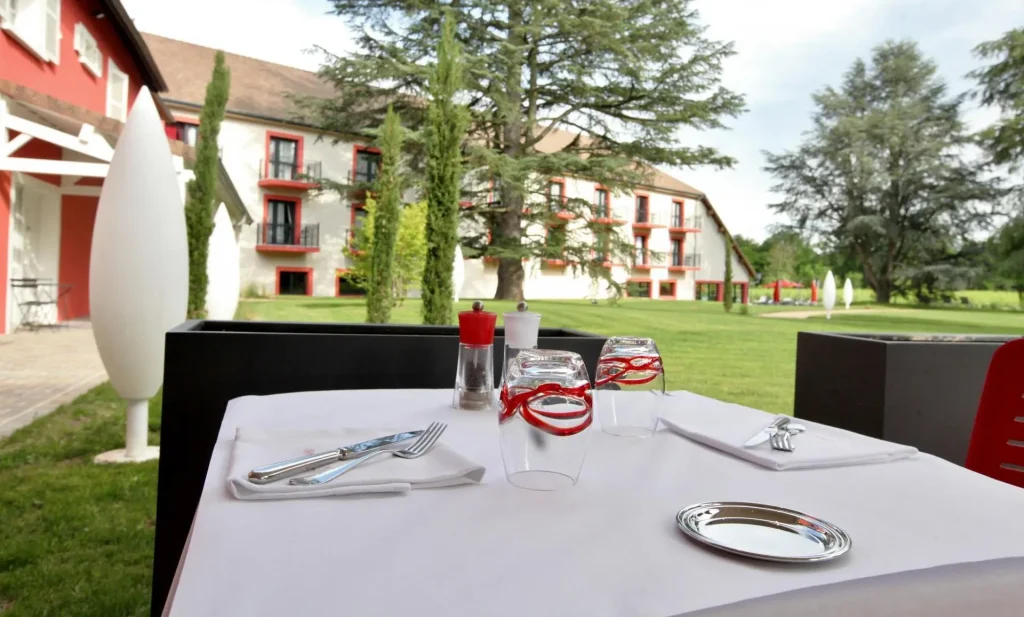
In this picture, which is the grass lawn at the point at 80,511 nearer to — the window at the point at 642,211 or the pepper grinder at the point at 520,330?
the pepper grinder at the point at 520,330

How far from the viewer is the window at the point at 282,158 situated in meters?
17.8

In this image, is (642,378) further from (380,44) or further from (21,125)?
(380,44)

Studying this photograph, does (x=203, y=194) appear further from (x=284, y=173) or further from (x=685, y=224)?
(x=685, y=224)

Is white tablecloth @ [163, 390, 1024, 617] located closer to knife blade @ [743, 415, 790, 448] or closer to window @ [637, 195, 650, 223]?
knife blade @ [743, 415, 790, 448]

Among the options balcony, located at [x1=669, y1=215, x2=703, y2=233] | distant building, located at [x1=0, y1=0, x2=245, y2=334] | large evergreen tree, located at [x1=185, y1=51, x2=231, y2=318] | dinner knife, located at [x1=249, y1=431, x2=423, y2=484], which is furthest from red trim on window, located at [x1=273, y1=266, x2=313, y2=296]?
dinner knife, located at [x1=249, y1=431, x2=423, y2=484]

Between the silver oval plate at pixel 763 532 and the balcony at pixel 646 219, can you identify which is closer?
the silver oval plate at pixel 763 532

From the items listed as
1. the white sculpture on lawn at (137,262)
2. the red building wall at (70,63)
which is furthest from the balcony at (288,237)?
the white sculpture on lawn at (137,262)

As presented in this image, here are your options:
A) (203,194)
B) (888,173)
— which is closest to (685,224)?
(888,173)

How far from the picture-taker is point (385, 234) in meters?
7.68

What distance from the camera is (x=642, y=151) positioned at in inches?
579

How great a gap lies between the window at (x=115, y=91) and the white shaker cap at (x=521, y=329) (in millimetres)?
11107

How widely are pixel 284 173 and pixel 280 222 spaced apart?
4.29 ft

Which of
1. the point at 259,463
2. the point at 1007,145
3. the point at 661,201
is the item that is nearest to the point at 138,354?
the point at 259,463

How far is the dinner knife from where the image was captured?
0.69 metres
